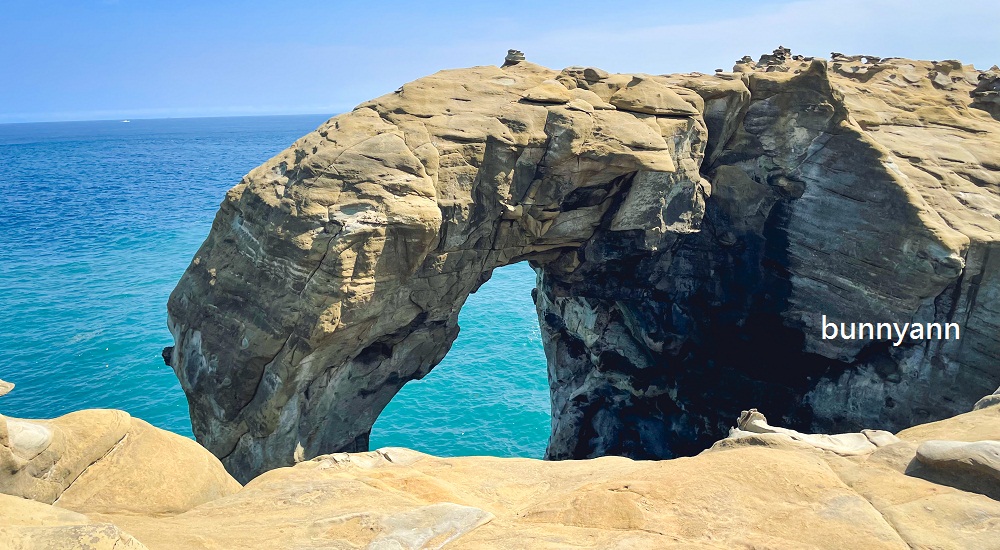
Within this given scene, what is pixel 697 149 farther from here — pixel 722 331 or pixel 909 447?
pixel 909 447

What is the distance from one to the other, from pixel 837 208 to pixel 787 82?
4.17 meters

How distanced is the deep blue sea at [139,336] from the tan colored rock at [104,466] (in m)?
20.2

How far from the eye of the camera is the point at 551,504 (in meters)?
9.08

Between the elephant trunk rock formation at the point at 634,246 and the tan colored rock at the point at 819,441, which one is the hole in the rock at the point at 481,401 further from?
the tan colored rock at the point at 819,441

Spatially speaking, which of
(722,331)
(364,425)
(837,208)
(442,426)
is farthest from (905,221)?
(442,426)

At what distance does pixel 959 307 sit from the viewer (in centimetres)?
1719

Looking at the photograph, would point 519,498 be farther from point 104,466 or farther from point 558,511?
point 104,466

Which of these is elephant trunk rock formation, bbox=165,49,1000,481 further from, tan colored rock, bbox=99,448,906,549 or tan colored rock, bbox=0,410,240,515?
tan colored rock, bbox=99,448,906,549

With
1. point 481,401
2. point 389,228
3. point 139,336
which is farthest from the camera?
point 139,336

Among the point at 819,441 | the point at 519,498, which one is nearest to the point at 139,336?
the point at 519,498

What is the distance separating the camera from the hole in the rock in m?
31.2

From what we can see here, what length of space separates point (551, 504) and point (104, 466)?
262 inches

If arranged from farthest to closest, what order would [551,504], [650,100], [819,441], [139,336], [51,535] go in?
1. [139,336]
2. [650,100]
3. [819,441]
4. [551,504]
5. [51,535]

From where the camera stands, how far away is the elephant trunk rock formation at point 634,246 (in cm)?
1531
